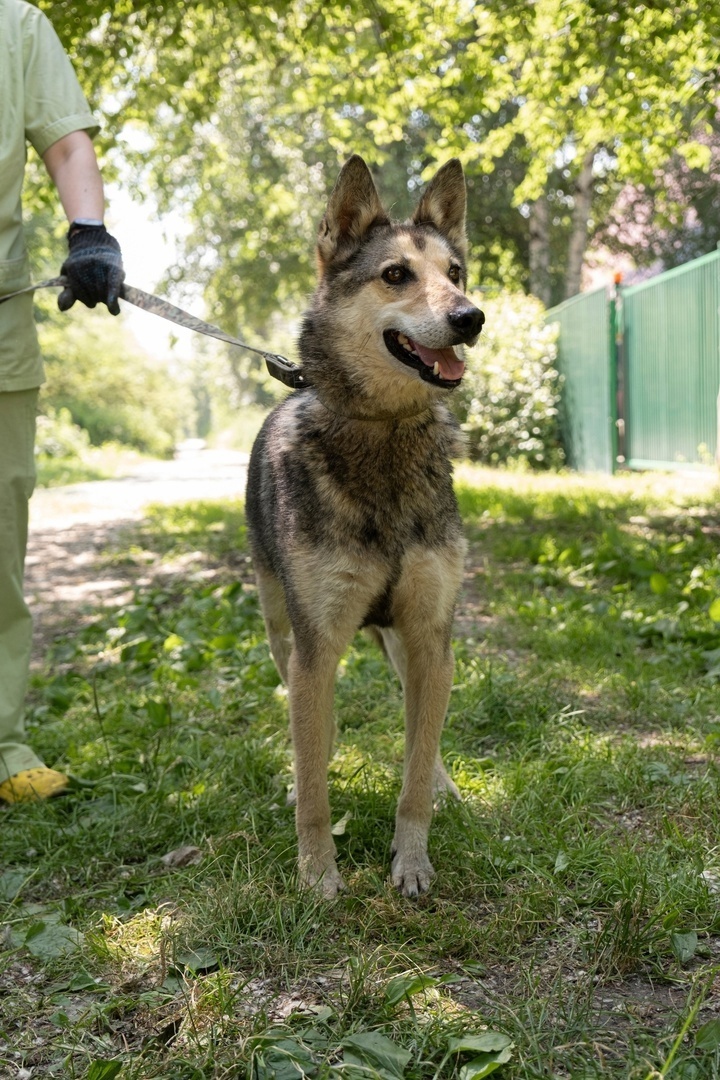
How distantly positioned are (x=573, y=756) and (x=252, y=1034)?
73.7 inches

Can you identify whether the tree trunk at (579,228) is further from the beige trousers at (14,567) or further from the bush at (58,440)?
the bush at (58,440)

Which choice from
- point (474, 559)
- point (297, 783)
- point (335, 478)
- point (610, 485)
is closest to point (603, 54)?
point (474, 559)

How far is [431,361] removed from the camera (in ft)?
9.48

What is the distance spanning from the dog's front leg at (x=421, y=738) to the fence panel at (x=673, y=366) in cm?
886

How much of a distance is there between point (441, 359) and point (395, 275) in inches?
12.8

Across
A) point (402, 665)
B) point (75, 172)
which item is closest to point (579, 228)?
point (75, 172)

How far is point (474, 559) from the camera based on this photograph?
25.3 feet

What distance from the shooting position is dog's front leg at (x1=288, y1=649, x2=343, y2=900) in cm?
297

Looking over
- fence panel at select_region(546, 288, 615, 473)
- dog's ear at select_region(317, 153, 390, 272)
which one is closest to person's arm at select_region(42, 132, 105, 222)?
dog's ear at select_region(317, 153, 390, 272)

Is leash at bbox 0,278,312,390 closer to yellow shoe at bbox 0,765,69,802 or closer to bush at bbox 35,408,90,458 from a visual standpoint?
yellow shoe at bbox 0,765,69,802

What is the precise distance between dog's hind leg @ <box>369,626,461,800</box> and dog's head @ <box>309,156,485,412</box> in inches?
35.3

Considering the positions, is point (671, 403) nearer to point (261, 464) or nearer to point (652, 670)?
point (652, 670)

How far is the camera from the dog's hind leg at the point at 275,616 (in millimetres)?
3807

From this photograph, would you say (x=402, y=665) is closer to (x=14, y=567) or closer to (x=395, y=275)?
(x=395, y=275)
